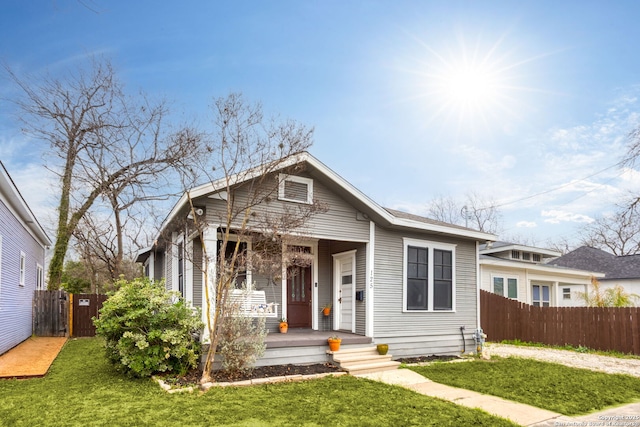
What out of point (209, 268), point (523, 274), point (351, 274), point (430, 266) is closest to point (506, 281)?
point (523, 274)

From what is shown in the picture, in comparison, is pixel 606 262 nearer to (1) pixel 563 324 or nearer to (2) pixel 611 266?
(2) pixel 611 266

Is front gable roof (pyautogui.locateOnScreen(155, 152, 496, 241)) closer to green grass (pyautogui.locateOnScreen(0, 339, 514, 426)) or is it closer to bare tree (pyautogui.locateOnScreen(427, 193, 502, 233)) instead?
green grass (pyautogui.locateOnScreen(0, 339, 514, 426))

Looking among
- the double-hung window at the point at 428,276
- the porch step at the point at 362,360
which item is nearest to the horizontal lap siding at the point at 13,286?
the porch step at the point at 362,360

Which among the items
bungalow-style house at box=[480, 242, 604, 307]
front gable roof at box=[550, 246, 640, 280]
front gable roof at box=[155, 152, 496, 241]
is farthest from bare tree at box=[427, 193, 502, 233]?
front gable roof at box=[155, 152, 496, 241]

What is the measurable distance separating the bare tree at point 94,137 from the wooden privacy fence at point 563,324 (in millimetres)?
14580

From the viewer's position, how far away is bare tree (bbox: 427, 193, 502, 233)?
127 ft

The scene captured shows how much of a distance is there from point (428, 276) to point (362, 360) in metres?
2.91

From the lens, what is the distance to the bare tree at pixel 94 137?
823 inches

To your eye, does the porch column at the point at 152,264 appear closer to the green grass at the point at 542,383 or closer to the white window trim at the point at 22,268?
the white window trim at the point at 22,268

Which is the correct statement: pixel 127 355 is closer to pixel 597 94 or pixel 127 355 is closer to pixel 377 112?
pixel 377 112

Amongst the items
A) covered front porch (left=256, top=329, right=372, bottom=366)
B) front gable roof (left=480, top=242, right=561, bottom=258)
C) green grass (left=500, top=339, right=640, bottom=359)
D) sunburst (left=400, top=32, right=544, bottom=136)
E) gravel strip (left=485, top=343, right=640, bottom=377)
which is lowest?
green grass (left=500, top=339, right=640, bottom=359)

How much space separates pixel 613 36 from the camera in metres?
12.9

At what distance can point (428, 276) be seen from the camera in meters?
11.5

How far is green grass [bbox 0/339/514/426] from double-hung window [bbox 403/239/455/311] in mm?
3505
